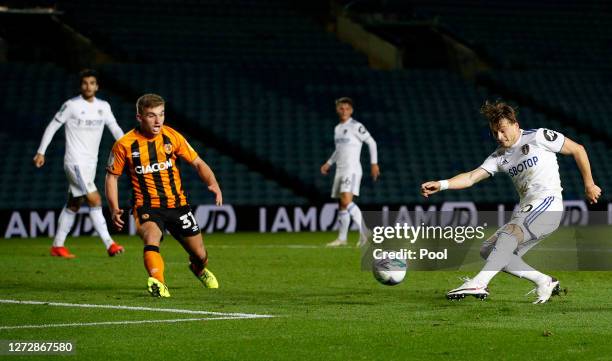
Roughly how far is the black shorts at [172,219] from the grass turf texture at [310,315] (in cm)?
54

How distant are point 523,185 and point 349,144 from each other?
27.9ft

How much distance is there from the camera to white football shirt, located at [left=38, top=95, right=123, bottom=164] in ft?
48.7

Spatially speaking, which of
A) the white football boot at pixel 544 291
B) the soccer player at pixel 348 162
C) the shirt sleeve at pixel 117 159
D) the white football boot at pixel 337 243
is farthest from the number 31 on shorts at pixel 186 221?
the soccer player at pixel 348 162

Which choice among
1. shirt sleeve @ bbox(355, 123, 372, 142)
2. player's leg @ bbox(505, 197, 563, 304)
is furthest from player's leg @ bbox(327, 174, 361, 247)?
player's leg @ bbox(505, 197, 563, 304)

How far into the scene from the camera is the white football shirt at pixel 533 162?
951cm

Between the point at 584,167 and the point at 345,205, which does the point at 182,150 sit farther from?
the point at 345,205

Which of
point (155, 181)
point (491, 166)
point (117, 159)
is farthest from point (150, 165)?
point (491, 166)

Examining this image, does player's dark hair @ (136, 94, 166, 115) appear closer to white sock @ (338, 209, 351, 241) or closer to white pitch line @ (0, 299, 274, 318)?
white pitch line @ (0, 299, 274, 318)

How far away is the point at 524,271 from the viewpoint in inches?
374

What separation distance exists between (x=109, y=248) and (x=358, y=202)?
336 inches

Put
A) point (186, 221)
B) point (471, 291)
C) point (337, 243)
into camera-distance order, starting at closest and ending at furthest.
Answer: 1. point (471, 291)
2. point (186, 221)
3. point (337, 243)

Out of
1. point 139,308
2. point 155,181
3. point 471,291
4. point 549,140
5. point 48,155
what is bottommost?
point 139,308

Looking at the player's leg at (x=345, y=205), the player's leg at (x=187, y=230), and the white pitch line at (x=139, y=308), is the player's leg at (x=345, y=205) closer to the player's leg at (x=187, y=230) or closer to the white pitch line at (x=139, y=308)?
the player's leg at (x=187, y=230)

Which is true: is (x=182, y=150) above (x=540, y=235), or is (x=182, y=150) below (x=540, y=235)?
above
